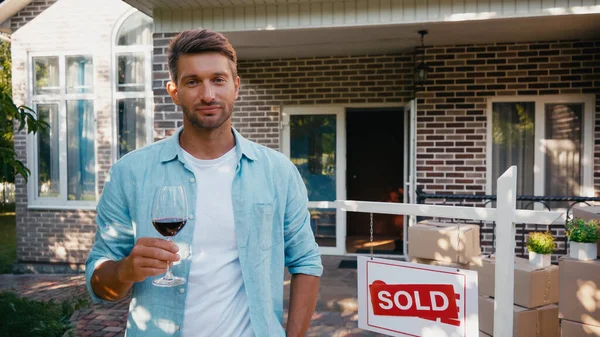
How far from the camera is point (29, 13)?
7441 millimetres

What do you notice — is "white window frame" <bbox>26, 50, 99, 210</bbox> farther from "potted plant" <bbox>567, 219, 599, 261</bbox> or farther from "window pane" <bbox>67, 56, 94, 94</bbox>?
"potted plant" <bbox>567, 219, 599, 261</bbox>

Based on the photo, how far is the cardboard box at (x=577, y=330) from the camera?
2.61 metres

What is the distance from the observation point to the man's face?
5.08 feet

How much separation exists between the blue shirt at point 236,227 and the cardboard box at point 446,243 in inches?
72.1

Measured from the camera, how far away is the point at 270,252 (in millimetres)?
1618

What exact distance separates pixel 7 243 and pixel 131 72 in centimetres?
615

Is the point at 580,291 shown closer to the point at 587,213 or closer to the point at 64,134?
the point at 587,213

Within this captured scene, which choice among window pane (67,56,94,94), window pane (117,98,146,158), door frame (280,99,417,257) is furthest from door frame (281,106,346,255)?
window pane (67,56,94,94)

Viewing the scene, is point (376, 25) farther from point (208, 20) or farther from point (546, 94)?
point (546, 94)

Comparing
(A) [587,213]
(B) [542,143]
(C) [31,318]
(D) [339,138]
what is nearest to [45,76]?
(D) [339,138]

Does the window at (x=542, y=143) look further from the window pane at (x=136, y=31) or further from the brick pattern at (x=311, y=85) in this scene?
the window pane at (x=136, y=31)

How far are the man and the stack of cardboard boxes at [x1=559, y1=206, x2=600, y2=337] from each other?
1736 millimetres

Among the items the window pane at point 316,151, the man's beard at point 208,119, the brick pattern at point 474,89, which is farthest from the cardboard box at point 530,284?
the window pane at point 316,151

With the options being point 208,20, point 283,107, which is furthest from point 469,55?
point 208,20
